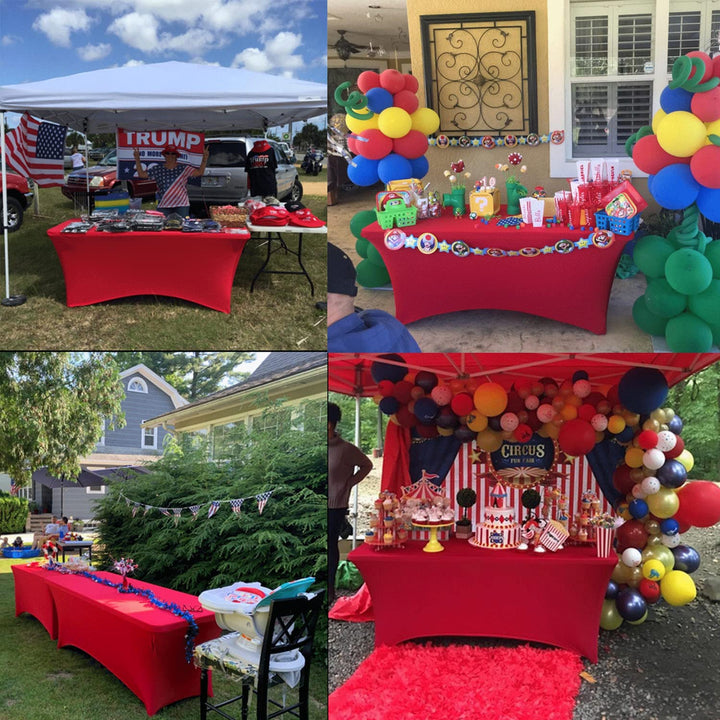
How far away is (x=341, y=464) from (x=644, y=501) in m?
2.03

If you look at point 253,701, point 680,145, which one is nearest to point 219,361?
point 253,701

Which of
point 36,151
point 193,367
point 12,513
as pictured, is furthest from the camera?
point 36,151

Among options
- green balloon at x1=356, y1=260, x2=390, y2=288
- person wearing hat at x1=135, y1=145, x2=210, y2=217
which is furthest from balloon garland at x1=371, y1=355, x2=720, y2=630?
person wearing hat at x1=135, y1=145, x2=210, y2=217

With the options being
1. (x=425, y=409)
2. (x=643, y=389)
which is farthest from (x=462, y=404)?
(x=643, y=389)

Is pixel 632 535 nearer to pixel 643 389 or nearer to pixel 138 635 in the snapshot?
pixel 643 389

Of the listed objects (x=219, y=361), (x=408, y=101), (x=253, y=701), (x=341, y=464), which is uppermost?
(x=408, y=101)

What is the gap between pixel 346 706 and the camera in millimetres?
4457

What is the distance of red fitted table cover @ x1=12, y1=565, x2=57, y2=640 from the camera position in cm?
546

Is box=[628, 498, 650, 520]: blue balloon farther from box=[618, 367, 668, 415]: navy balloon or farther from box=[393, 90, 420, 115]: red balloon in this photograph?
box=[393, 90, 420, 115]: red balloon

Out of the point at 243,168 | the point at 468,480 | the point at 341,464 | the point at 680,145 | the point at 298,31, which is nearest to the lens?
the point at 680,145

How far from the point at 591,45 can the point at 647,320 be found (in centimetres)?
177

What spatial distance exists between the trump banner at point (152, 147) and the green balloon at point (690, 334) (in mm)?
4772

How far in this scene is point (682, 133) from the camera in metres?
4.19

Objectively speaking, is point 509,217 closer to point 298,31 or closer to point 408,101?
point 408,101
